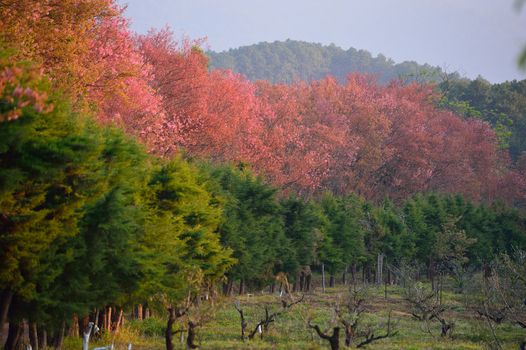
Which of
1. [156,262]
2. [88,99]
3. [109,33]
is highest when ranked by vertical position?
[109,33]

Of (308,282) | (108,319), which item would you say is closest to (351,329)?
(108,319)

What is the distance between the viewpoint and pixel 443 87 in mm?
95688

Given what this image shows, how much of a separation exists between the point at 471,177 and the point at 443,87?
28482mm

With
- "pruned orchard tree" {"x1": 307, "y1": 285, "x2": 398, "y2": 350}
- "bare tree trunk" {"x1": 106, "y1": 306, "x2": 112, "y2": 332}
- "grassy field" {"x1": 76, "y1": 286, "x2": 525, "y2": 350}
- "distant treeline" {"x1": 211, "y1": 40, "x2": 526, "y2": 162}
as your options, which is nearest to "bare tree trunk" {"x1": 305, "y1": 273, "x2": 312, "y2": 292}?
"grassy field" {"x1": 76, "y1": 286, "x2": 525, "y2": 350}

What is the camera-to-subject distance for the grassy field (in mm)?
21047

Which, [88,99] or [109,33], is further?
[109,33]

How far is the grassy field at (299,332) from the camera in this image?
829 inches

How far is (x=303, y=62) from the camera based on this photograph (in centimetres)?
17850

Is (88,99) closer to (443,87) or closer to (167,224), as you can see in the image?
(167,224)

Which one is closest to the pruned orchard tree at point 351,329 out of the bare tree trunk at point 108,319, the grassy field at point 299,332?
the grassy field at point 299,332

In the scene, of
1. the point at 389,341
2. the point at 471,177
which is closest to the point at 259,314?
the point at 389,341

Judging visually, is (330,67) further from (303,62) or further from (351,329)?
(351,329)

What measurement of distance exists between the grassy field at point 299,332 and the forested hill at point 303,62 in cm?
12238

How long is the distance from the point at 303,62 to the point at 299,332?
156470 millimetres
